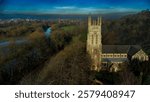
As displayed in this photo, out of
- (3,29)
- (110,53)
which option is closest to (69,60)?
(110,53)

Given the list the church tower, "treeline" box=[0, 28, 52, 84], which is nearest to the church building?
the church tower

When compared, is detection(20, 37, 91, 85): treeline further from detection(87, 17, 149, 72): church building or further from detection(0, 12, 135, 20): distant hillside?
detection(0, 12, 135, 20): distant hillside

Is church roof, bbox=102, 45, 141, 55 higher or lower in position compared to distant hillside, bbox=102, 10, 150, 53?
lower

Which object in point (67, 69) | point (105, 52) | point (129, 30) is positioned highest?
point (129, 30)

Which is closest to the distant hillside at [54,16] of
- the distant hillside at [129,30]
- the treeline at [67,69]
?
the distant hillside at [129,30]

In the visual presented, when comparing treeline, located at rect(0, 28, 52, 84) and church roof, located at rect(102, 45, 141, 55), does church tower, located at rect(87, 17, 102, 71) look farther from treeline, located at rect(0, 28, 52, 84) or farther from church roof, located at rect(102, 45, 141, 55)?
treeline, located at rect(0, 28, 52, 84)

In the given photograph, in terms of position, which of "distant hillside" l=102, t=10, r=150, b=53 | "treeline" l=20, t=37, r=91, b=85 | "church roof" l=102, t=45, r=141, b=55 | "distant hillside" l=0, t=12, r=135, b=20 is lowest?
"treeline" l=20, t=37, r=91, b=85

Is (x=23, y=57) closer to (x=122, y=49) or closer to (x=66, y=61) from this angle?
(x=66, y=61)

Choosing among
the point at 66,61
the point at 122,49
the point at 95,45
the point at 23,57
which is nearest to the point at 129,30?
the point at 122,49

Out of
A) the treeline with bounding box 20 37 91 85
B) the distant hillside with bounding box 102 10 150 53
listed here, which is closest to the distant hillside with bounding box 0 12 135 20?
the distant hillside with bounding box 102 10 150 53

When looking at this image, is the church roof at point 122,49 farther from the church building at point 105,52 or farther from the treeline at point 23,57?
the treeline at point 23,57

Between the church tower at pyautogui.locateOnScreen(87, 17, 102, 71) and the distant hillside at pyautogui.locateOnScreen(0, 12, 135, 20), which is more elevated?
the distant hillside at pyautogui.locateOnScreen(0, 12, 135, 20)
